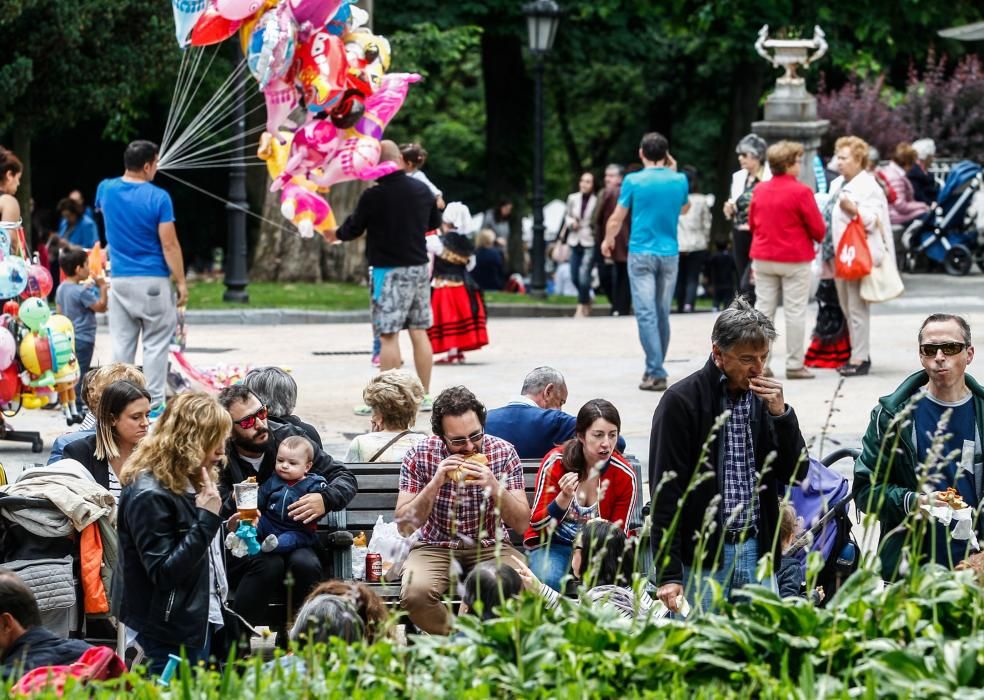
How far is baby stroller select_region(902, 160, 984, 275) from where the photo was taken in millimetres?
22156

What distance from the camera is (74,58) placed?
23.0 meters

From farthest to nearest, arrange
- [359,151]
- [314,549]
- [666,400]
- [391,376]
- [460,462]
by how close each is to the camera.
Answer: [359,151] → [391,376] → [314,549] → [460,462] → [666,400]

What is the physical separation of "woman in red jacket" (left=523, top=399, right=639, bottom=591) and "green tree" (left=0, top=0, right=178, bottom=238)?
16523 mm

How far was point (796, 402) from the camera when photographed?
12305 mm

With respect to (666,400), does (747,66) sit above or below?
above

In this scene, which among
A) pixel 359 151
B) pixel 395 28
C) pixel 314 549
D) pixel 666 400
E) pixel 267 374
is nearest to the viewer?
pixel 666 400

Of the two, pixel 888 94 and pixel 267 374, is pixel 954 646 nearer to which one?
pixel 267 374

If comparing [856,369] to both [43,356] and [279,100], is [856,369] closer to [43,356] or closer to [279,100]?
[279,100]

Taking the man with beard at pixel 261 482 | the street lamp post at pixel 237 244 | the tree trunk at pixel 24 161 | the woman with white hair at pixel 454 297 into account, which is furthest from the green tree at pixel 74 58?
the man with beard at pixel 261 482

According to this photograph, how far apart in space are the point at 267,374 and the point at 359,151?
5757mm

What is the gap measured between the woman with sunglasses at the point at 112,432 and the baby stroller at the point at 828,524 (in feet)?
8.75

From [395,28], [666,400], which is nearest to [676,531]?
[666,400]

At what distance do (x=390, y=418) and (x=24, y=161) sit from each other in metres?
17.4

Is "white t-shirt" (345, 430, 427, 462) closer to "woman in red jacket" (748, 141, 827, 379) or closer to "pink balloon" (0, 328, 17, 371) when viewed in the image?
"pink balloon" (0, 328, 17, 371)
